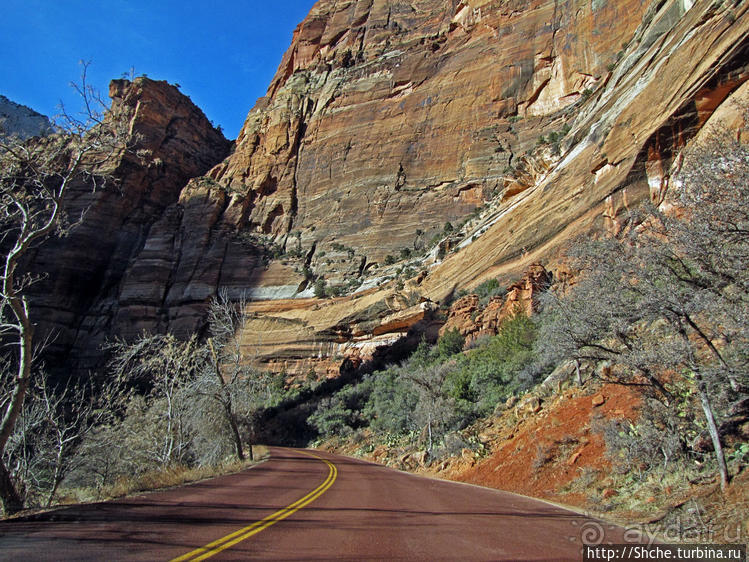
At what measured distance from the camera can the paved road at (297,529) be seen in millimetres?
4340

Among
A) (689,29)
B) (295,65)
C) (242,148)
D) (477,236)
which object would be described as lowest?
(477,236)

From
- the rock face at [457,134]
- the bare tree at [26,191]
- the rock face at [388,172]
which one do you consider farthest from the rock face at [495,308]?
the bare tree at [26,191]

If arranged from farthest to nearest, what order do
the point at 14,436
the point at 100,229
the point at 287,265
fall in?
the point at 100,229 → the point at 287,265 → the point at 14,436

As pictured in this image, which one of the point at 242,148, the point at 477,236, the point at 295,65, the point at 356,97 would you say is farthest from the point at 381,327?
the point at 295,65

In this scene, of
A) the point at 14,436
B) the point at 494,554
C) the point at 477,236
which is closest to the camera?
the point at 494,554

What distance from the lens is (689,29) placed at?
20078mm

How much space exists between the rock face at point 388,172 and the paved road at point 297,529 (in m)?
18.7

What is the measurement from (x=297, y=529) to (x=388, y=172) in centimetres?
5277

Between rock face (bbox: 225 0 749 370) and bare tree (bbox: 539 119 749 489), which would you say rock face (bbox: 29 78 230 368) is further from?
bare tree (bbox: 539 119 749 489)

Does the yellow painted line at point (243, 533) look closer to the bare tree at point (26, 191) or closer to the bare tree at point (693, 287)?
the bare tree at point (26, 191)

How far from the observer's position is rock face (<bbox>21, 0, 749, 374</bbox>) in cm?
2412

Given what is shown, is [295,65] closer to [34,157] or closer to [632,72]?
[632,72]

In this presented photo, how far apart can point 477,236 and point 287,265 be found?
2827cm

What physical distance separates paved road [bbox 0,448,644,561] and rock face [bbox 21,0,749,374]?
61.2 ft
